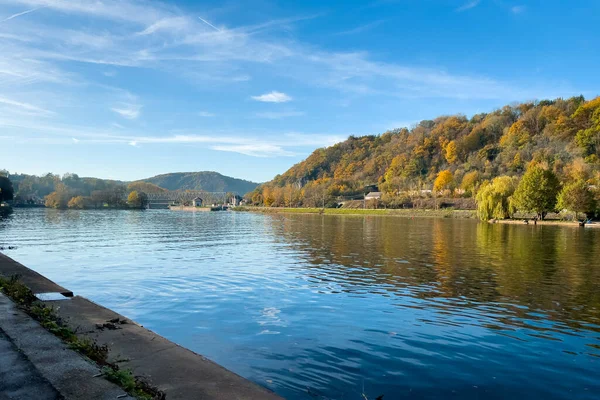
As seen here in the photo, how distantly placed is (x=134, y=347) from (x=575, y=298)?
1518 centimetres

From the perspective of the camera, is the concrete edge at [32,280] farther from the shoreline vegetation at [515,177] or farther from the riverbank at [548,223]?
the shoreline vegetation at [515,177]

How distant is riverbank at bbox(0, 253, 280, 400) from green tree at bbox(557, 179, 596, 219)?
79.1 metres

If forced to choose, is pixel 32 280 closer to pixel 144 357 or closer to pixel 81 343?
pixel 81 343

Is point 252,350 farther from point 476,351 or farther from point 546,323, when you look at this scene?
point 546,323

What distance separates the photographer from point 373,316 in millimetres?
13492

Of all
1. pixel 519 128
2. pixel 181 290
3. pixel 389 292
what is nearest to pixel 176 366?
pixel 181 290

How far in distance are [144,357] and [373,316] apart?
740 cm

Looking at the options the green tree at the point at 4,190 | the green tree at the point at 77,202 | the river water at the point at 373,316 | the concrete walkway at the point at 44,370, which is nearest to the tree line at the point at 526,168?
the river water at the point at 373,316

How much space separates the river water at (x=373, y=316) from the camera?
8797mm

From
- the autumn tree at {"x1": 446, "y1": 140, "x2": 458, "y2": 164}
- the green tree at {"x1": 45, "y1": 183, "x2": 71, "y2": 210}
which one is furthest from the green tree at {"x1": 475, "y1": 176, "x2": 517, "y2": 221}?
the green tree at {"x1": 45, "y1": 183, "x2": 71, "y2": 210}

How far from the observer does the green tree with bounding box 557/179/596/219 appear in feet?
237

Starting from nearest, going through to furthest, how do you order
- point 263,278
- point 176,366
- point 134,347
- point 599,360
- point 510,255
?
point 176,366, point 134,347, point 599,360, point 263,278, point 510,255

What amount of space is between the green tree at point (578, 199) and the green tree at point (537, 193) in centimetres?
370

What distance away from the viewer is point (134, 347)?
29.2ft
